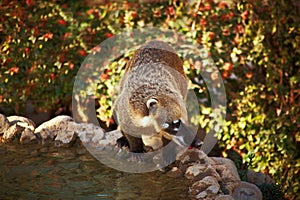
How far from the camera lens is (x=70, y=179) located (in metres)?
3.98

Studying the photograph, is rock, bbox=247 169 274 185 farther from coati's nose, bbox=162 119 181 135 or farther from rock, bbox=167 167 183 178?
coati's nose, bbox=162 119 181 135

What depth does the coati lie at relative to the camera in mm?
4215

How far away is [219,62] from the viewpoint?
6297 mm

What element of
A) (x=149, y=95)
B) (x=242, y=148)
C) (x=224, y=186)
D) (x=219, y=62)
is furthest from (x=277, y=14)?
(x=224, y=186)

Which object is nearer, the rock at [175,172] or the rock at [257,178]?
the rock at [175,172]

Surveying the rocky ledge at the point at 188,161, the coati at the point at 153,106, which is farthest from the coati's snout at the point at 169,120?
the rocky ledge at the point at 188,161

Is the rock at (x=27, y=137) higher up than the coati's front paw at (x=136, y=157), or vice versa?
the rock at (x=27, y=137)

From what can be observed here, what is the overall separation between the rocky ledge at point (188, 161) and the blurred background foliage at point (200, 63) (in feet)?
4.12

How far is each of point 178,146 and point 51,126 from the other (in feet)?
4.72

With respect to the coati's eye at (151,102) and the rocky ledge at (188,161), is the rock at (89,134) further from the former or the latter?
the coati's eye at (151,102)

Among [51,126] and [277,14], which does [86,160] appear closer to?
[51,126]

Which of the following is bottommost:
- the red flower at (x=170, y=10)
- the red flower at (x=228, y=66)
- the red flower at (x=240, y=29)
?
the red flower at (x=228, y=66)

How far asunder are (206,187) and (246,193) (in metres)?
0.28

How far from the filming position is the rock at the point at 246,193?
3654 mm
